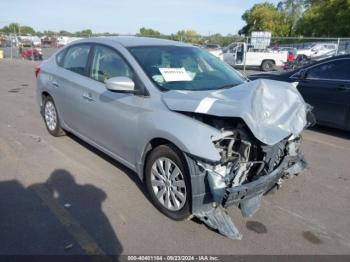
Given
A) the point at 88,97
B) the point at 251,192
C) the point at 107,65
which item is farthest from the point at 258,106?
Result: the point at 88,97

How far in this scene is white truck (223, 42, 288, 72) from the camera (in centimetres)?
2106

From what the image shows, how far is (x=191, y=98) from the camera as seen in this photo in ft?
10.6

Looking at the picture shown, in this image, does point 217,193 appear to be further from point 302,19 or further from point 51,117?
point 302,19

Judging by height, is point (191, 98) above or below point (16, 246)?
above

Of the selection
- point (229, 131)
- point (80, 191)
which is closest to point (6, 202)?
point (80, 191)

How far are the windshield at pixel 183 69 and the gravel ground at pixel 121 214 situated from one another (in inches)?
53.9

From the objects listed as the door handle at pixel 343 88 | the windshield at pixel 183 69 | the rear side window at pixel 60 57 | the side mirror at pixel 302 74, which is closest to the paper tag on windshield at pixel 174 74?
the windshield at pixel 183 69

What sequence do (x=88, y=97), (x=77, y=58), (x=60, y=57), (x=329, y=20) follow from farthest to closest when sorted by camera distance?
(x=329, y=20)
(x=60, y=57)
(x=77, y=58)
(x=88, y=97)

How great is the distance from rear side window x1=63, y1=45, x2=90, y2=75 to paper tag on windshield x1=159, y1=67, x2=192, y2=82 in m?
1.44

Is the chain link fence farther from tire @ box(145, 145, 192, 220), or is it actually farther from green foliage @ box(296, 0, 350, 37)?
green foliage @ box(296, 0, 350, 37)

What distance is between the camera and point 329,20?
52.4 meters

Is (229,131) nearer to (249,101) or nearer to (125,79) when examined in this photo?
(249,101)

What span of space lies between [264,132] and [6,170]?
3.47 meters

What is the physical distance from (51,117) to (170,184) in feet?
10.9
